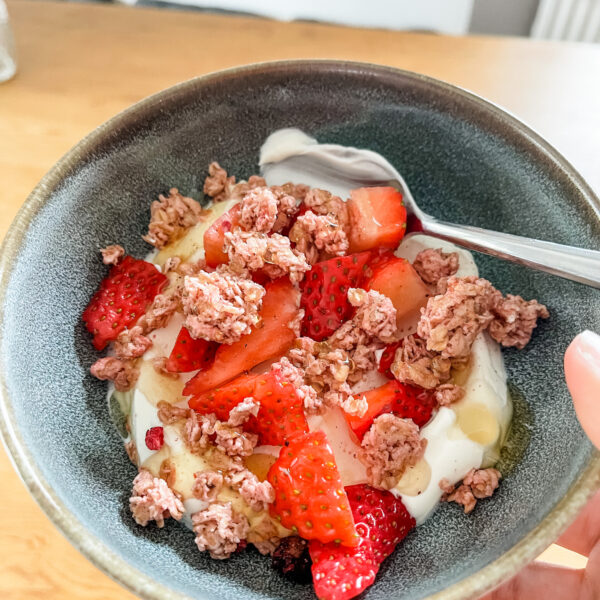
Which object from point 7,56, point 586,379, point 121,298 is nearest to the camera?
point 586,379

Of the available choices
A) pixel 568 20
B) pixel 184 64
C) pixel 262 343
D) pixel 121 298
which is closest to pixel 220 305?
pixel 262 343

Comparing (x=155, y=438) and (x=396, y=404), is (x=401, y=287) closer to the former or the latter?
(x=396, y=404)

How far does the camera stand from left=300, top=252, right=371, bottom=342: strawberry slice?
0.97m

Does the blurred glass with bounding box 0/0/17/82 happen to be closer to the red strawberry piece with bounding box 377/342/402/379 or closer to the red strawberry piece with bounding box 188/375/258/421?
the red strawberry piece with bounding box 188/375/258/421

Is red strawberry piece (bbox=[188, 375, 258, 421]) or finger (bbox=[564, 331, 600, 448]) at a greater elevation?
finger (bbox=[564, 331, 600, 448])

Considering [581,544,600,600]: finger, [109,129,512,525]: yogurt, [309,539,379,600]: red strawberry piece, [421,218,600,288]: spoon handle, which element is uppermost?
[421,218,600,288]: spoon handle

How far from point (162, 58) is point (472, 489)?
3.74 ft

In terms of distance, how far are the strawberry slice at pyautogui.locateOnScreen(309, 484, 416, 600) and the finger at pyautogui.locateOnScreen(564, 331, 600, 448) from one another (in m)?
0.30

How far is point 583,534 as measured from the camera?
0.96 m

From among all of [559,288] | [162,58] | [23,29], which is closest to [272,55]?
[162,58]

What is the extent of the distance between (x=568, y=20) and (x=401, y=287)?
4.29 ft

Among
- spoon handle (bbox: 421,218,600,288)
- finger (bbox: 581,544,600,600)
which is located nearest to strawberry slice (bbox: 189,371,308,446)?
spoon handle (bbox: 421,218,600,288)

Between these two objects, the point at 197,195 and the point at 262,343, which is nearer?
the point at 262,343

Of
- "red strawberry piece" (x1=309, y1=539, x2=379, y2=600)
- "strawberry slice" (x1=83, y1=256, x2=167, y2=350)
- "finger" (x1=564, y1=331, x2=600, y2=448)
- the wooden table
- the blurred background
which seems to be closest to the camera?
"finger" (x1=564, y1=331, x2=600, y2=448)
